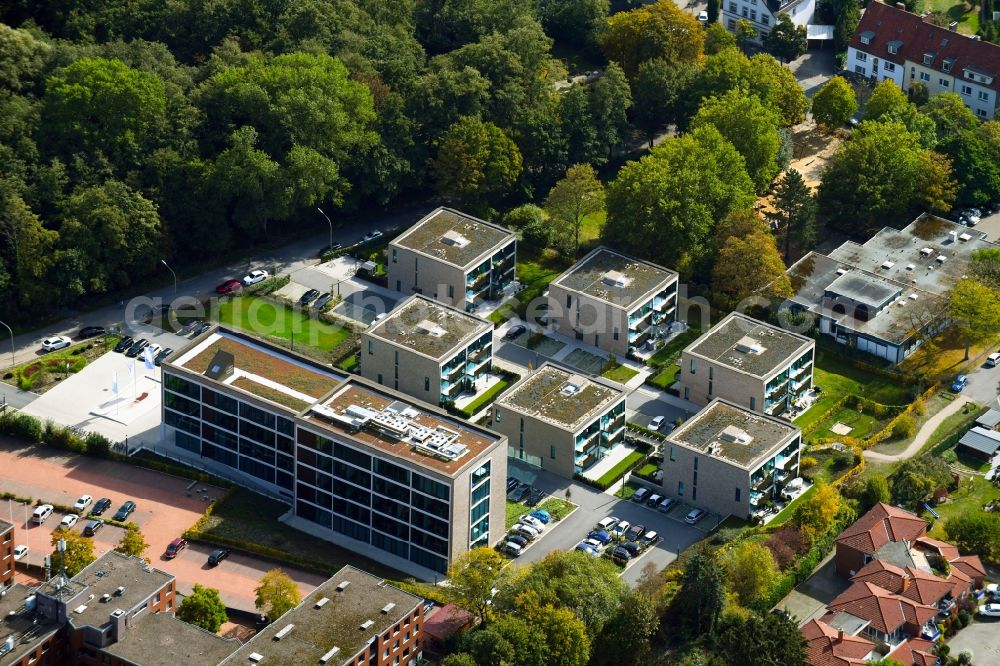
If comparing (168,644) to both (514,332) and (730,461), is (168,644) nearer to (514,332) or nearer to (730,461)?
(730,461)

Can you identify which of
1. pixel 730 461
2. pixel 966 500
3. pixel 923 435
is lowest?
pixel 966 500

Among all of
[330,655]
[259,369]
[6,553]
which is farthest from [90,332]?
[330,655]

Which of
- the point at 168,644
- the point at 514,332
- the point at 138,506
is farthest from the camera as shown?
the point at 514,332

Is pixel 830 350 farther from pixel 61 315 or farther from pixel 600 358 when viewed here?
pixel 61 315

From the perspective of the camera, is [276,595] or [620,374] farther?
[620,374]

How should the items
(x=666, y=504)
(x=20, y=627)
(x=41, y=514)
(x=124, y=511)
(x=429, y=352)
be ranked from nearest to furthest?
(x=20, y=627), (x=41, y=514), (x=124, y=511), (x=666, y=504), (x=429, y=352)

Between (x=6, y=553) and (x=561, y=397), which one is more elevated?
(x=561, y=397)

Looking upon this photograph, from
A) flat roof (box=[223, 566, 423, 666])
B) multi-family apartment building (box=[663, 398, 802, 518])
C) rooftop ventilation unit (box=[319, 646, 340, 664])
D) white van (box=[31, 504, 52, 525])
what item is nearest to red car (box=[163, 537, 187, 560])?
white van (box=[31, 504, 52, 525])
